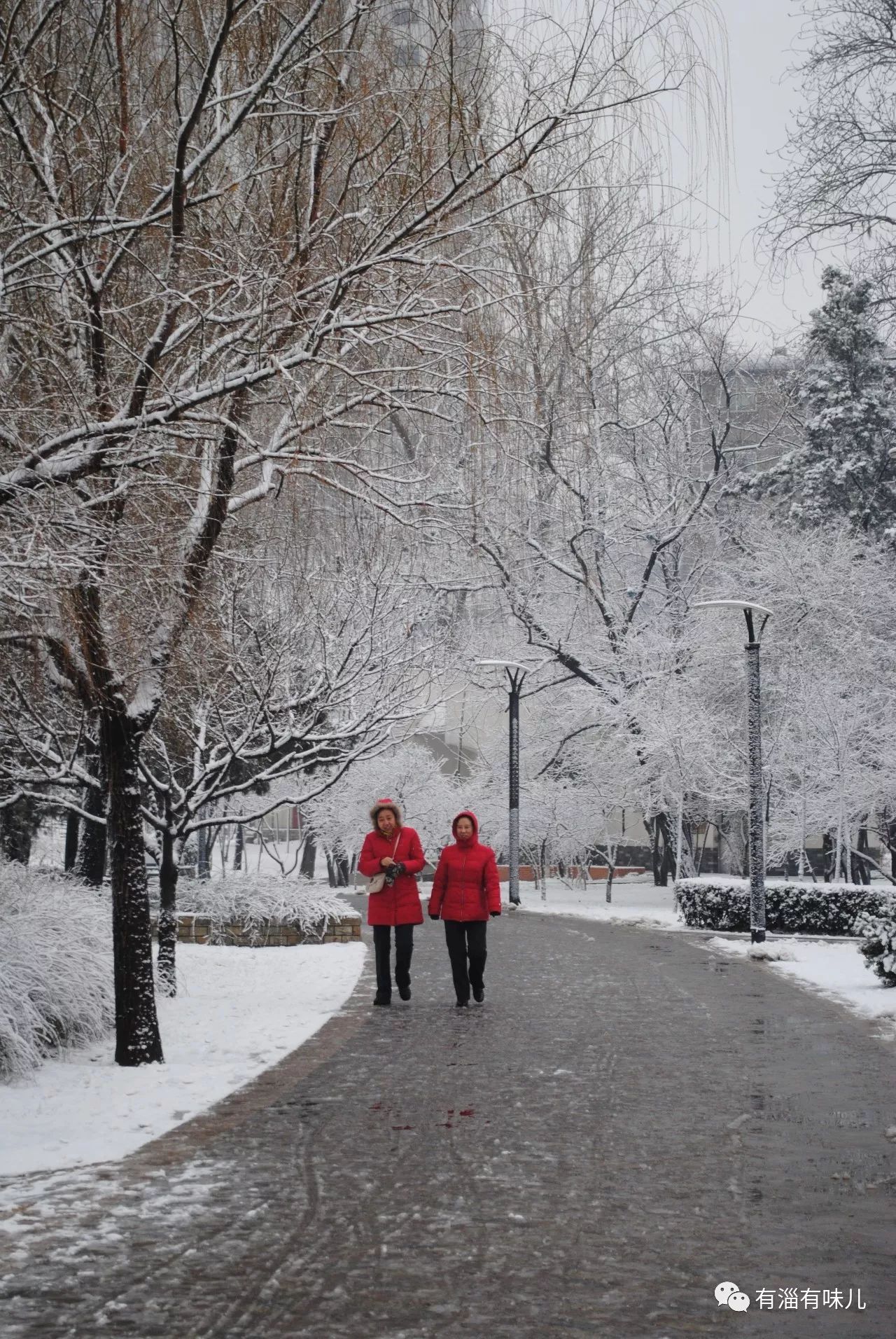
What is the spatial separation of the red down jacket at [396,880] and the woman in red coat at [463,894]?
0.68 ft

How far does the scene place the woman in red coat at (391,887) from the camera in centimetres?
A: 1331

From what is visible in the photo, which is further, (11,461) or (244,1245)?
(11,461)

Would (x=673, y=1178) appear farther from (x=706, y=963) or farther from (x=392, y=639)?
(x=706, y=963)

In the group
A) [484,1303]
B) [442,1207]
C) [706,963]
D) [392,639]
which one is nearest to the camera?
[484,1303]

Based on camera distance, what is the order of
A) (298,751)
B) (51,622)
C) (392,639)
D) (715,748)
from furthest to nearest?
(715,748) < (392,639) < (298,751) < (51,622)

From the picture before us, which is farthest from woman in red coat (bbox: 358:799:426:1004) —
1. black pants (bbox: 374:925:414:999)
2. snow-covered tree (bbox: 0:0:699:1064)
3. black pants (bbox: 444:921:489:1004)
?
snow-covered tree (bbox: 0:0:699:1064)

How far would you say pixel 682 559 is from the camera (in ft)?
142

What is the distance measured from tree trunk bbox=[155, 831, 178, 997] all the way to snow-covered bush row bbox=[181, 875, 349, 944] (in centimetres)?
739

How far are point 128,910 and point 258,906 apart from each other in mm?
11944

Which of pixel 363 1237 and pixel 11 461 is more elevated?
pixel 11 461

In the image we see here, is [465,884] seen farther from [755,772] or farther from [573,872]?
[573,872]

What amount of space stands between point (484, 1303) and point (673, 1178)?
207cm

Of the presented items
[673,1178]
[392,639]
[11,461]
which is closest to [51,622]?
[11,461]

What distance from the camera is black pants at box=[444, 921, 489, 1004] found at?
13.4 m
